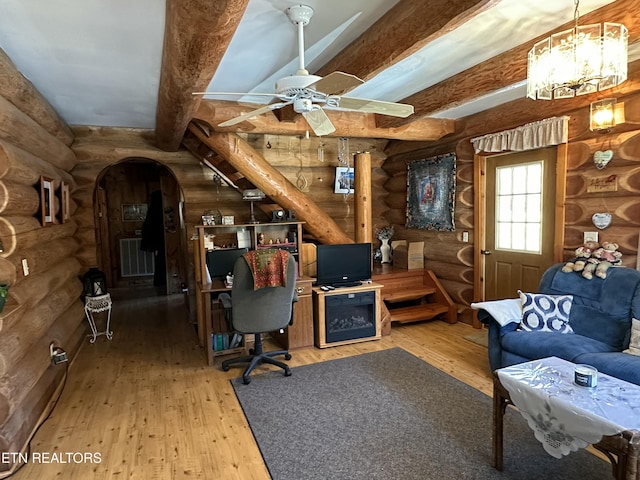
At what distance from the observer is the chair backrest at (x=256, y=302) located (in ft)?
11.0

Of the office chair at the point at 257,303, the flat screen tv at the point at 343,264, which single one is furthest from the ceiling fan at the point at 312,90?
the flat screen tv at the point at 343,264

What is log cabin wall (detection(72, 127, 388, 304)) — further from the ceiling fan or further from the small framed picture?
the ceiling fan

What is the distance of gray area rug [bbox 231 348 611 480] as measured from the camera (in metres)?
2.24

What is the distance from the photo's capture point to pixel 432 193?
5.41m

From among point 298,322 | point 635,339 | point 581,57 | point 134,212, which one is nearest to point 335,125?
point 298,322

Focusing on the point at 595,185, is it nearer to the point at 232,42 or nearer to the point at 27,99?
the point at 232,42

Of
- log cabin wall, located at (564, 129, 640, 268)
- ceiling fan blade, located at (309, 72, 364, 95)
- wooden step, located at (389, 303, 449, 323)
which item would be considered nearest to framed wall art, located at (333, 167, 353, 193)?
wooden step, located at (389, 303, 449, 323)

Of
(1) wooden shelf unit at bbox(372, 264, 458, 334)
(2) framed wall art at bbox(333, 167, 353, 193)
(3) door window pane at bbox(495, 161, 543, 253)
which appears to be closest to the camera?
(3) door window pane at bbox(495, 161, 543, 253)

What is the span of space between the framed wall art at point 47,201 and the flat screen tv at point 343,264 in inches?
103

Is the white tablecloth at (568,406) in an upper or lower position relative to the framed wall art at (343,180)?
lower

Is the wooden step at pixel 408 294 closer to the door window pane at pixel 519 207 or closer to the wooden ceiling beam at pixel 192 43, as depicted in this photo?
the door window pane at pixel 519 207

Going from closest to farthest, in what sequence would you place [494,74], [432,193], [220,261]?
[494,74] < [220,261] < [432,193]

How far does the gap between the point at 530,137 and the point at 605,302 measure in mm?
1771

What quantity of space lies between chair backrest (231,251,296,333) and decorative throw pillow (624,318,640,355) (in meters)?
2.56
